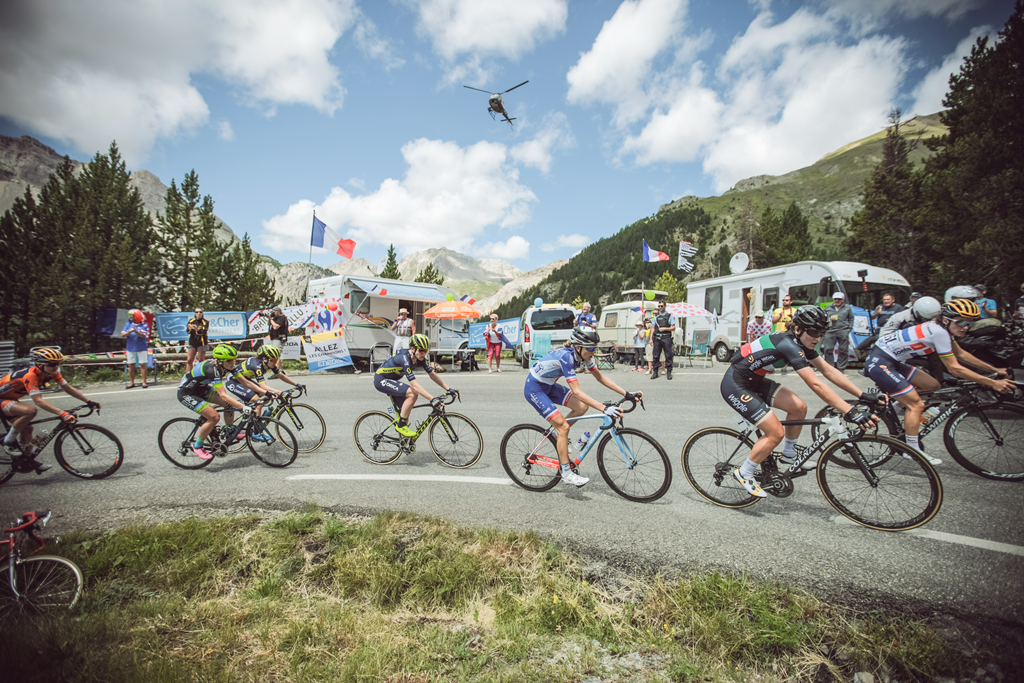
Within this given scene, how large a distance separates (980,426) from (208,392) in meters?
9.01

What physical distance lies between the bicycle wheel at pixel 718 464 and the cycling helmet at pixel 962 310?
9.77 ft

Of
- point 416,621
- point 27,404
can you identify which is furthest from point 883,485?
point 27,404

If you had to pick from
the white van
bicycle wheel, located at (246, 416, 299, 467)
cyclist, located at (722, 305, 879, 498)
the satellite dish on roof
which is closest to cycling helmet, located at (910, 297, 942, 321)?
cyclist, located at (722, 305, 879, 498)

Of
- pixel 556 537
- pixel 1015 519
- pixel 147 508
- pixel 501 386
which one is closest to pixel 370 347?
pixel 501 386

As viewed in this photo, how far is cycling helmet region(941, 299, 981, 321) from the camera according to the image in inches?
187

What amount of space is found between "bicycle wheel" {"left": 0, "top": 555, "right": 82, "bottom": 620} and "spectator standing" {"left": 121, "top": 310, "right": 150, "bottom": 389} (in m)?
10.8

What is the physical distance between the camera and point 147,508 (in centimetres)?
446

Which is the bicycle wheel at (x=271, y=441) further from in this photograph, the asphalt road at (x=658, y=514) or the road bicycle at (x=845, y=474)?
the road bicycle at (x=845, y=474)

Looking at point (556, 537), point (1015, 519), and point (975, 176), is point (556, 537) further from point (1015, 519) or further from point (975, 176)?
point (975, 176)

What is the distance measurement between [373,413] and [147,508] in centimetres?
249

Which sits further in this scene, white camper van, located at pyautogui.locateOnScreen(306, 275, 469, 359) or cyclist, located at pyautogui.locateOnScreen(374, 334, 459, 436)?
white camper van, located at pyautogui.locateOnScreen(306, 275, 469, 359)

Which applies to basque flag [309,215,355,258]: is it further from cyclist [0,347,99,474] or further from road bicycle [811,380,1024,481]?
road bicycle [811,380,1024,481]

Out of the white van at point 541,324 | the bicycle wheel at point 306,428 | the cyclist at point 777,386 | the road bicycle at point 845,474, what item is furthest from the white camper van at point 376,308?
the cyclist at point 777,386

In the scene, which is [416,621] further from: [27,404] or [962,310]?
[962,310]
